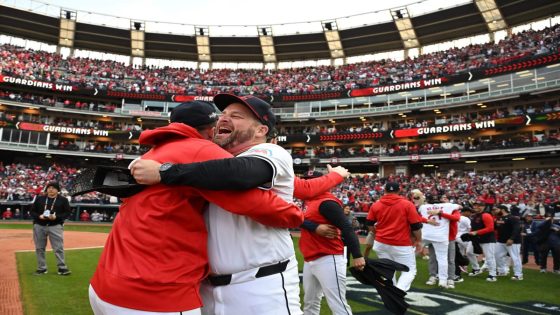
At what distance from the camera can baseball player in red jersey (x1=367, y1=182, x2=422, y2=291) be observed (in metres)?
6.50

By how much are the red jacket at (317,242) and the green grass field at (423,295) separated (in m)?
2.32

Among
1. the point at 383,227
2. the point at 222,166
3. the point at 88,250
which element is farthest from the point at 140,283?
the point at 88,250

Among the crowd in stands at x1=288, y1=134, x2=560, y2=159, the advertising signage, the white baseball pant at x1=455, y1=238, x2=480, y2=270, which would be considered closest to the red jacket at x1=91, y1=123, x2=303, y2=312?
the white baseball pant at x1=455, y1=238, x2=480, y2=270

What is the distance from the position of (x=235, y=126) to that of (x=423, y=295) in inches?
290

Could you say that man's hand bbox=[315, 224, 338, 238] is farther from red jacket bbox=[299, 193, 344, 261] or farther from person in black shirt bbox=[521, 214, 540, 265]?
person in black shirt bbox=[521, 214, 540, 265]

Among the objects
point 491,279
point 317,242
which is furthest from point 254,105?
point 491,279

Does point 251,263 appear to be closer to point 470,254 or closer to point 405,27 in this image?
point 470,254

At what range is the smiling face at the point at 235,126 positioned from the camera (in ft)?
8.46

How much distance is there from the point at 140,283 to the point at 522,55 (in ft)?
150

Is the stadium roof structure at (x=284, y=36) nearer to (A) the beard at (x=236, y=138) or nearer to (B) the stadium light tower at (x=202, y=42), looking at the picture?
(B) the stadium light tower at (x=202, y=42)

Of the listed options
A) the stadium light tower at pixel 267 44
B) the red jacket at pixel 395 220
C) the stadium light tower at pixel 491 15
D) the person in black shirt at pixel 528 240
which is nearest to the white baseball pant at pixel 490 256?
Answer: the person in black shirt at pixel 528 240

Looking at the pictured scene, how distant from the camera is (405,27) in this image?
5012 centimetres

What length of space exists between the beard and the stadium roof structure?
173 feet

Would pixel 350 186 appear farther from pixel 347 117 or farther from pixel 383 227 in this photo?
pixel 383 227
